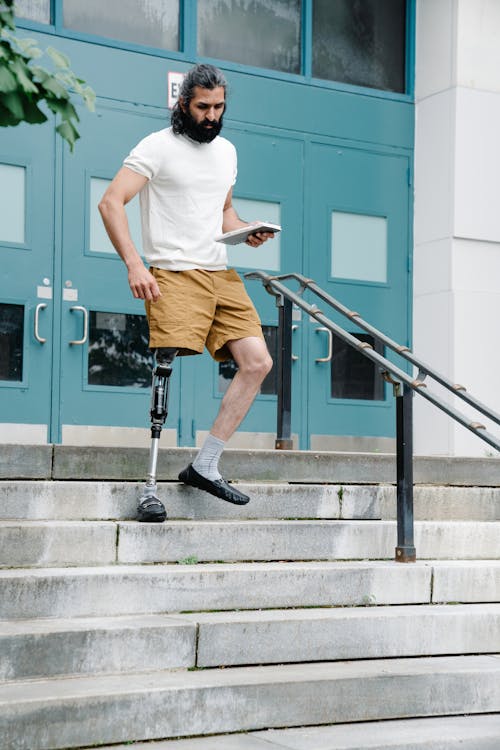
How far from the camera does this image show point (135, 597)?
4766 millimetres

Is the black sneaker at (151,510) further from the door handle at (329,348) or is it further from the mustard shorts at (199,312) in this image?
the door handle at (329,348)

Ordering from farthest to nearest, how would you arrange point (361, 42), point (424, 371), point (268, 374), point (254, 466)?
point (361, 42)
point (268, 374)
point (424, 371)
point (254, 466)

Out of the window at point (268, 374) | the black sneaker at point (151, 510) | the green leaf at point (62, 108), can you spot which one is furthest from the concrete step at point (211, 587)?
the window at point (268, 374)

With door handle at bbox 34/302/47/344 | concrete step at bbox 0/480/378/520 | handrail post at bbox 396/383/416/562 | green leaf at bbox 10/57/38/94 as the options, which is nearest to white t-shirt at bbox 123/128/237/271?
concrete step at bbox 0/480/378/520

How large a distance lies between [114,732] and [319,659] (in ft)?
3.35

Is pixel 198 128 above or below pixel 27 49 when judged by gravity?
above

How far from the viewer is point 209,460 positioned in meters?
5.39

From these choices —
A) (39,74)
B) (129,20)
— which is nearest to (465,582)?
(39,74)

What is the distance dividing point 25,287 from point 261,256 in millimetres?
1750

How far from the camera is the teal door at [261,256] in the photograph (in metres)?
8.47

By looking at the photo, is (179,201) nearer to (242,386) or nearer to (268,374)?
(242,386)

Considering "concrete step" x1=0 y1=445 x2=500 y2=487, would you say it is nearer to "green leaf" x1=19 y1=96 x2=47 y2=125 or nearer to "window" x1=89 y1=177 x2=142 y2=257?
"green leaf" x1=19 y1=96 x2=47 y2=125

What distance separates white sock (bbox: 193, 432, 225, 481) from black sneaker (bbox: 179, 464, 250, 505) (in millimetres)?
20

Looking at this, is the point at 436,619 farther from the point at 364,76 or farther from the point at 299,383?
the point at 364,76
